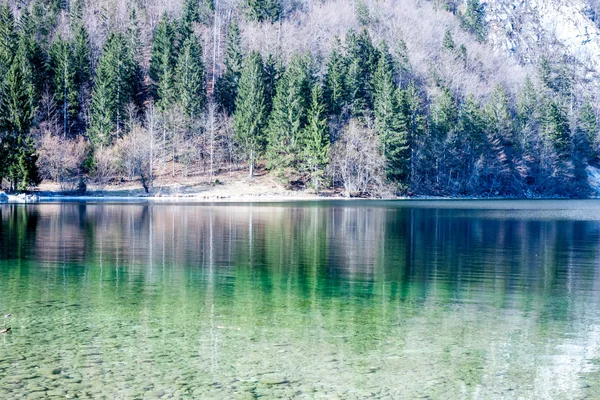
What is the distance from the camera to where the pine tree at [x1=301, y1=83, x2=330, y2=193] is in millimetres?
80875

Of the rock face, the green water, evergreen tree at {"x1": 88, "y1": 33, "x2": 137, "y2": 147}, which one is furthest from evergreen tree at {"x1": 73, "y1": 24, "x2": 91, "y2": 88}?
the rock face

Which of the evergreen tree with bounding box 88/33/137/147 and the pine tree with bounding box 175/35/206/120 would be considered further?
the pine tree with bounding box 175/35/206/120

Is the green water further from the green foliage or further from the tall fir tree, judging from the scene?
the tall fir tree

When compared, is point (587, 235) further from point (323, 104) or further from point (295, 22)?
point (295, 22)

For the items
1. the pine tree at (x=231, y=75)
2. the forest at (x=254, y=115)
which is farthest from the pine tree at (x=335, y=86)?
the pine tree at (x=231, y=75)

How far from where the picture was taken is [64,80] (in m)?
87.5

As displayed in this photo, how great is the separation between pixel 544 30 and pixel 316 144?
138m

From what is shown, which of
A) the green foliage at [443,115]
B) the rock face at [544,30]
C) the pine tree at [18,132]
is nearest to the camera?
the pine tree at [18,132]

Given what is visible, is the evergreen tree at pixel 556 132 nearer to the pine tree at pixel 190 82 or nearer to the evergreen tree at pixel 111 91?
the pine tree at pixel 190 82

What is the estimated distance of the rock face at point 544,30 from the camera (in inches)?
6973

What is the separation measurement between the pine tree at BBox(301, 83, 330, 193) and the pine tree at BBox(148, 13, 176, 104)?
802 inches

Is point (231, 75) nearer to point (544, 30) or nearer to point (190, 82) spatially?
point (190, 82)

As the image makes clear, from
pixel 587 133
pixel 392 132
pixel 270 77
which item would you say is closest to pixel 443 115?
pixel 392 132

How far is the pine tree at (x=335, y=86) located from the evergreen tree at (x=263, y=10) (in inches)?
1284
